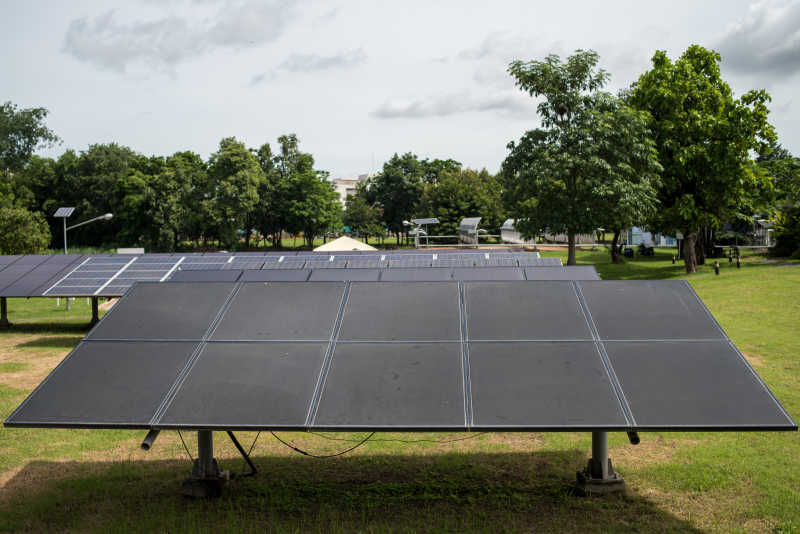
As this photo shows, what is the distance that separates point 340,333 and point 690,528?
4.30 meters

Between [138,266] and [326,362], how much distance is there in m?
19.9

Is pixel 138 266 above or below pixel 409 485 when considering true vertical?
above

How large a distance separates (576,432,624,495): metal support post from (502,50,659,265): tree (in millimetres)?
27951

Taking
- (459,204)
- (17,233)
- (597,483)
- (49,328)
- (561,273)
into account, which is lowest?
(49,328)

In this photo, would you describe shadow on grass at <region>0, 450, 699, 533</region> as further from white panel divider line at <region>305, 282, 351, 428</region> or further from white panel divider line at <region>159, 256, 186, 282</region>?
white panel divider line at <region>159, 256, 186, 282</region>

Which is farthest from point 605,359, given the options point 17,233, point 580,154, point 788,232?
point 17,233

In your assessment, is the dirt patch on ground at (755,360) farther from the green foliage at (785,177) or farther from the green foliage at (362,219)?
the green foliage at (362,219)

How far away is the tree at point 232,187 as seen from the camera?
70.8m

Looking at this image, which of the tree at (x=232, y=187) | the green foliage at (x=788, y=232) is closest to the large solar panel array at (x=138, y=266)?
the green foliage at (x=788, y=232)

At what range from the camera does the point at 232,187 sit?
70312 millimetres

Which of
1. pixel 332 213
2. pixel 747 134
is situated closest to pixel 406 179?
pixel 332 213

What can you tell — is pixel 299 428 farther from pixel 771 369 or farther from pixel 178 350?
pixel 771 369

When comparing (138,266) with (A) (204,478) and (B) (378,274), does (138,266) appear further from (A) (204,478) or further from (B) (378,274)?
(A) (204,478)

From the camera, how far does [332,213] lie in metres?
82.0
